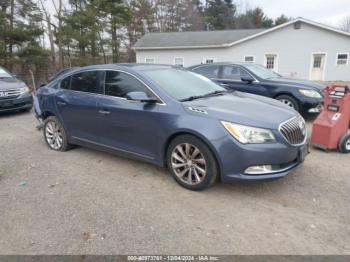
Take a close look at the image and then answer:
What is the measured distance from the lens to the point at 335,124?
4.69 meters

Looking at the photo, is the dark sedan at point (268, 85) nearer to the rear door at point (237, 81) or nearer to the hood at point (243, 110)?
the rear door at point (237, 81)

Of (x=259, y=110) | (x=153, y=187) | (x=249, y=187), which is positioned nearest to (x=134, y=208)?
(x=153, y=187)

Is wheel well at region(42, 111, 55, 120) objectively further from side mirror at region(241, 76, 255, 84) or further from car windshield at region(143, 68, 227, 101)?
side mirror at region(241, 76, 255, 84)

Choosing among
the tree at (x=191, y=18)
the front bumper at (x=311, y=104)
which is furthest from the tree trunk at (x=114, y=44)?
the front bumper at (x=311, y=104)

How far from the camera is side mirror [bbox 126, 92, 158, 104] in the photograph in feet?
11.7

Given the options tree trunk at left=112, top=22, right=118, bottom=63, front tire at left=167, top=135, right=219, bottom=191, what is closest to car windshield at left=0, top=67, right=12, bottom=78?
front tire at left=167, top=135, right=219, bottom=191

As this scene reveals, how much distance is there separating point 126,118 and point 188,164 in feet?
3.70

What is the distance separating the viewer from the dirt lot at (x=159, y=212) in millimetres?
2537

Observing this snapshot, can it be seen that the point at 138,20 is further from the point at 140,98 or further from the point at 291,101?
the point at 140,98

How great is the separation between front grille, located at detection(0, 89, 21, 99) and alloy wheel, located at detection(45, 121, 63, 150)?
11.9 ft

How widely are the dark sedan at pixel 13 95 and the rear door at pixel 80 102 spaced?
13.2 feet

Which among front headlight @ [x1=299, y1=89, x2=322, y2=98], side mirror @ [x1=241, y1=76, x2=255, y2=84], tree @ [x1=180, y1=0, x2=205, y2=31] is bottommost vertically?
front headlight @ [x1=299, y1=89, x2=322, y2=98]

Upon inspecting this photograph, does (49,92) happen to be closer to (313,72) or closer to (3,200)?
(3,200)

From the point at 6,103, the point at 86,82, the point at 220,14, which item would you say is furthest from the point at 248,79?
the point at 220,14
